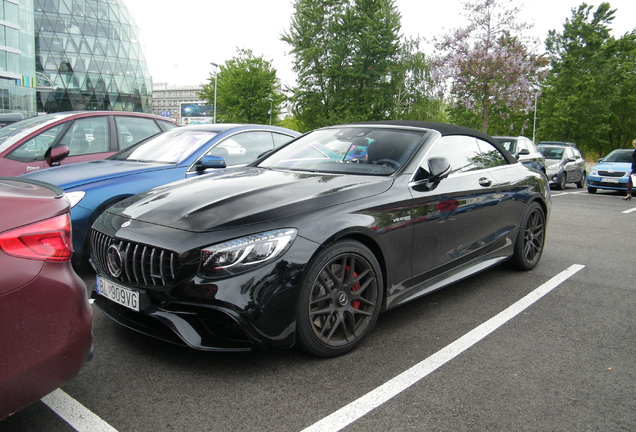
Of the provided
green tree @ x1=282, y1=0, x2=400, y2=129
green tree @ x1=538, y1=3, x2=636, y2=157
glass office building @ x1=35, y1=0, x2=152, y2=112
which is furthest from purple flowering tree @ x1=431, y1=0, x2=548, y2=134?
glass office building @ x1=35, y1=0, x2=152, y2=112

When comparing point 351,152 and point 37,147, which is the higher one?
point 351,152

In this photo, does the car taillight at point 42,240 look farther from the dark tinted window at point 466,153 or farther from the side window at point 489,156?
the side window at point 489,156

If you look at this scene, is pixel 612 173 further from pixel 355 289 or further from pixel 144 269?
pixel 144 269

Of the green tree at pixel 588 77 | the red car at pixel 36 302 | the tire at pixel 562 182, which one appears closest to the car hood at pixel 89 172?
the red car at pixel 36 302

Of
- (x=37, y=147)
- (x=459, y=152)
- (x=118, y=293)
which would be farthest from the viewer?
(x=37, y=147)

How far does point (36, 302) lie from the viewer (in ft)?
6.21

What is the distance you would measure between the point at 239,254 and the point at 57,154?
4.13 m

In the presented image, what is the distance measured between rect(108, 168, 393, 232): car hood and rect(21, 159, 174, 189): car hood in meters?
1.43

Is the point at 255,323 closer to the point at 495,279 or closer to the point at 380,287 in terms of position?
the point at 380,287

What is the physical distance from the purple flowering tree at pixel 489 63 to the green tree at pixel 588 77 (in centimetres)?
1256

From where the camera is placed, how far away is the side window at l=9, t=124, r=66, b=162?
19.8 feet

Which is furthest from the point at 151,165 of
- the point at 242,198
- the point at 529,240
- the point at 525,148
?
the point at 525,148

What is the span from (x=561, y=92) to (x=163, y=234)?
133 feet

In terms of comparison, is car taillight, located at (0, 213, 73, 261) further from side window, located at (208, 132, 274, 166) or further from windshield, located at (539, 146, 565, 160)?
windshield, located at (539, 146, 565, 160)
